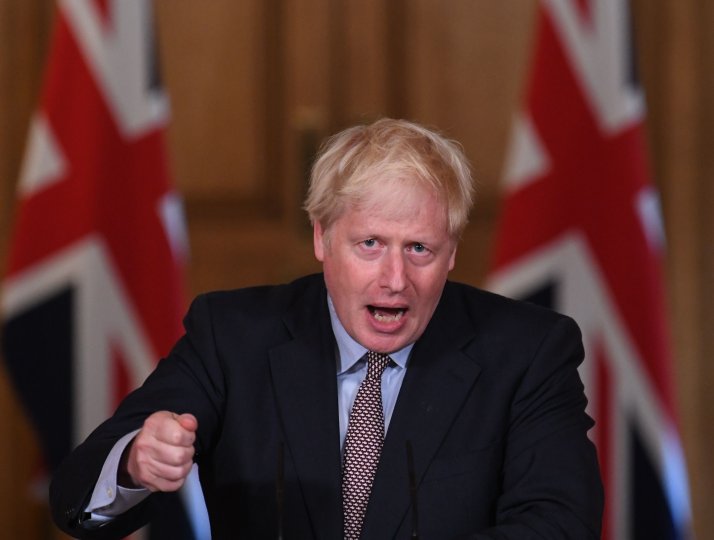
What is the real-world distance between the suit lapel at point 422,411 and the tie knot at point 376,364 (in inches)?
1.9

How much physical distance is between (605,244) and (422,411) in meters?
1.93

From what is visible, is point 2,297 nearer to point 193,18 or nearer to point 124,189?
point 124,189

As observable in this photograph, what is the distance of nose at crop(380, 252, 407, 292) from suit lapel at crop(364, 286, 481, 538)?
0.21m

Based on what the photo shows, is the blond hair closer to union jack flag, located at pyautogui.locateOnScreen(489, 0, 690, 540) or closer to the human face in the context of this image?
the human face

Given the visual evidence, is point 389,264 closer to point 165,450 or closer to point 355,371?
point 355,371

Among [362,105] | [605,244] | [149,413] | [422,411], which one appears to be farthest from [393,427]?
[362,105]

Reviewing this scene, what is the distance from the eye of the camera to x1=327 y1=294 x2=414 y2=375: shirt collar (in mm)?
2131

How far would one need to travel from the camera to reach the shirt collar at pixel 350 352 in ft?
6.99

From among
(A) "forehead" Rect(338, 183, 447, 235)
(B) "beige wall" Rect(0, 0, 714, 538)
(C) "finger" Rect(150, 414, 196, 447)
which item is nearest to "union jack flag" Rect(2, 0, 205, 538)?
(B) "beige wall" Rect(0, 0, 714, 538)

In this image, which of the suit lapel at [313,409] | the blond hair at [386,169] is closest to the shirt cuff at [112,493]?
the suit lapel at [313,409]

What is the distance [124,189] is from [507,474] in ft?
7.27

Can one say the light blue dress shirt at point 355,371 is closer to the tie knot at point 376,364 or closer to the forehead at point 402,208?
the tie knot at point 376,364

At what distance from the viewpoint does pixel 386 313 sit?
203cm

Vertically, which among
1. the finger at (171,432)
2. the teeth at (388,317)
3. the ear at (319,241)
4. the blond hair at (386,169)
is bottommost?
the finger at (171,432)
